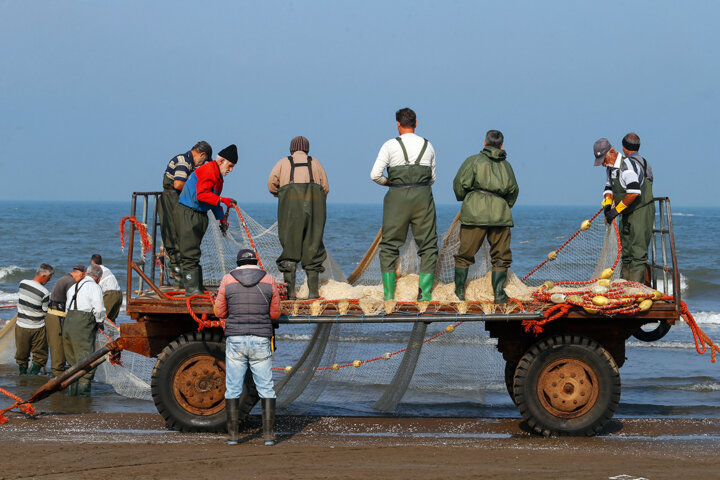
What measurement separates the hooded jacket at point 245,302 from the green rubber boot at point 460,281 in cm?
178

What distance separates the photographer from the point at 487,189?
26.6 feet

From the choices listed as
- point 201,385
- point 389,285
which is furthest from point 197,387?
point 389,285

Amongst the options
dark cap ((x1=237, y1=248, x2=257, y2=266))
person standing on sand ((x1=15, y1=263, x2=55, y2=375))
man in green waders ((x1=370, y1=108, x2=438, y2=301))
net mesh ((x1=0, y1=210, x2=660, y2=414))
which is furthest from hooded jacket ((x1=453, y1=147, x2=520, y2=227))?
person standing on sand ((x1=15, y1=263, x2=55, y2=375))

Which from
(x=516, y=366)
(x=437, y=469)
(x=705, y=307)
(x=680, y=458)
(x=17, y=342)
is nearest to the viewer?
(x=437, y=469)

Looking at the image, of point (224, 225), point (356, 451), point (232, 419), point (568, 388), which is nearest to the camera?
point (356, 451)

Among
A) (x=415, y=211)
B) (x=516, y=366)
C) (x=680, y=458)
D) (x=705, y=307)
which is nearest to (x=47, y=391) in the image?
(x=415, y=211)

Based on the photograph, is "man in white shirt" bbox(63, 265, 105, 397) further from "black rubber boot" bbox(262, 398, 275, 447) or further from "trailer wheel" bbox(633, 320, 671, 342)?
"trailer wheel" bbox(633, 320, 671, 342)

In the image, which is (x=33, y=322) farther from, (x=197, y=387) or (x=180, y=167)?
(x=197, y=387)

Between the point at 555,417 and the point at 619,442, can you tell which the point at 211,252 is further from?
the point at 619,442

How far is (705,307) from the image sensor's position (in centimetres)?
2377

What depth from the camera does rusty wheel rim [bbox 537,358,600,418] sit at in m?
7.95

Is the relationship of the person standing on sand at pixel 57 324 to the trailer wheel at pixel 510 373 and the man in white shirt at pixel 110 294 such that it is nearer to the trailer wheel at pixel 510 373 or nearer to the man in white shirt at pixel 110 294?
the man in white shirt at pixel 110 294

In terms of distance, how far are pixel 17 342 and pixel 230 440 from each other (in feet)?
20.4

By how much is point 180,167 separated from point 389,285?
2.31m
